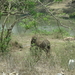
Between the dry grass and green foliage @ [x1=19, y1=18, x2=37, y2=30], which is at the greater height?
green foliage @ [x1=19, y1=18, x2=37, y2=30]

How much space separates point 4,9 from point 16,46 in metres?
3.29

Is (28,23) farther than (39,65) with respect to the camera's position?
Yes

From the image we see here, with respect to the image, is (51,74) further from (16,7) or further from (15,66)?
(16,7)

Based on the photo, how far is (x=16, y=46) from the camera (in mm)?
11594

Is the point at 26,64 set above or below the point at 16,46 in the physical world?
above

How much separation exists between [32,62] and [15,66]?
568 millimetres

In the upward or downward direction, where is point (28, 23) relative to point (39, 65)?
upward

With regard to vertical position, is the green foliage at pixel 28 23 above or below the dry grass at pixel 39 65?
above

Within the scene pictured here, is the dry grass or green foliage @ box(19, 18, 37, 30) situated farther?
green foliage @ box(19, 18, 37, 30)

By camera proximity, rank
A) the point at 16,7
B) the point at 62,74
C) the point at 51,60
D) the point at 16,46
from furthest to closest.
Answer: the point at 16,46 < the point at 16,7 < the point at 51,60 < the point at 62,74

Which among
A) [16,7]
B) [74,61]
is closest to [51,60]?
[74,61]

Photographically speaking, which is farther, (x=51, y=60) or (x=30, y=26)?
(x=30, y=26)

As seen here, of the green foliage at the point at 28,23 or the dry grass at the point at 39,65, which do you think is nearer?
the dry grass at the point at 39,65

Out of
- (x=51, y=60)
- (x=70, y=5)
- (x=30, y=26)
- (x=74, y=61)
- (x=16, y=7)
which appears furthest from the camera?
(x=70, y=5)
